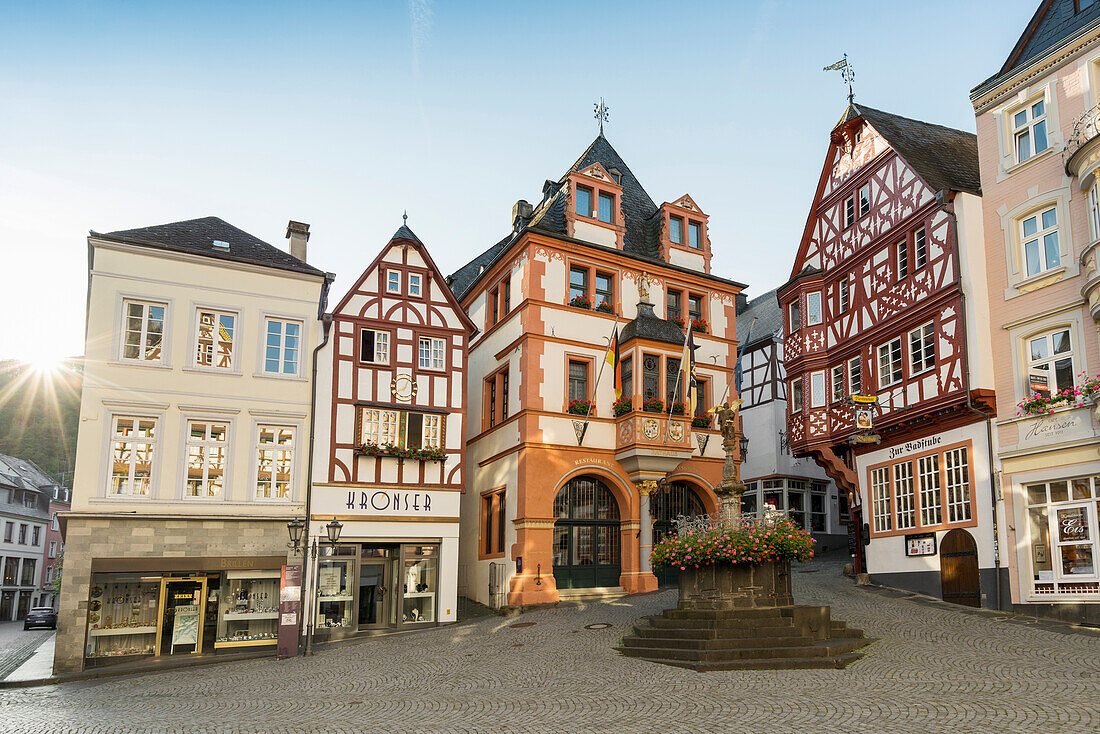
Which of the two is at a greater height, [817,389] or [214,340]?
[214,340]

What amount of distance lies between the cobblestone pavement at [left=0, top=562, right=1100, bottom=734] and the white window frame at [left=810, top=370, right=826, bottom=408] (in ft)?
27.6

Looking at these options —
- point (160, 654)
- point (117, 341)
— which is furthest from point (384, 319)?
point (160, 654)

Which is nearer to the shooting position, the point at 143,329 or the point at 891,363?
the point at 143,329

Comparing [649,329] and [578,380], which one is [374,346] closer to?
[578,380]

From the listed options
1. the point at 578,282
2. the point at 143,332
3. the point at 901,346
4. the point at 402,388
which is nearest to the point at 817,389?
the point at 901,346

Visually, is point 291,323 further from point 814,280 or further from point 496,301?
Result: point 814,280

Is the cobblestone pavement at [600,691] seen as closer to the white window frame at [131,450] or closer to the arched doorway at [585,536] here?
the white window frame at [131,450]

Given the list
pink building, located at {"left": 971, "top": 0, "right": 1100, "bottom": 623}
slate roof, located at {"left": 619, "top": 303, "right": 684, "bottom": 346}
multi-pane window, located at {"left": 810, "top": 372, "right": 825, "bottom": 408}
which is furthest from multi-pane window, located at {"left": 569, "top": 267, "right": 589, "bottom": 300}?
pink building, located at {"left": 971, "top": 0, "right": 1100, "bottom": 623}

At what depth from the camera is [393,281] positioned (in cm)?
2736

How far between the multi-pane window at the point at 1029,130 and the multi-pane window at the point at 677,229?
12.1m

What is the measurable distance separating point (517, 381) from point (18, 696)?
15784 millimetres

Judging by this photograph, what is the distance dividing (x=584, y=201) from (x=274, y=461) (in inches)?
519

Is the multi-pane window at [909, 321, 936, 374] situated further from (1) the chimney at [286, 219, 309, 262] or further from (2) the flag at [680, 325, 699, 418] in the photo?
(1) the chimney at [286, 219, 309, 262]

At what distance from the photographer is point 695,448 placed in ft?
99.3
